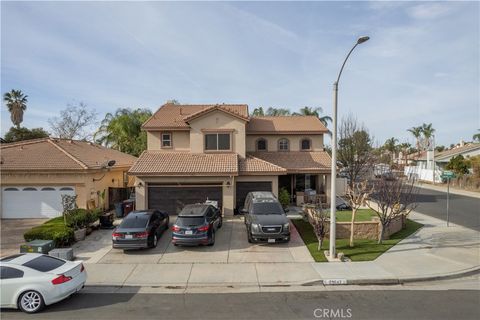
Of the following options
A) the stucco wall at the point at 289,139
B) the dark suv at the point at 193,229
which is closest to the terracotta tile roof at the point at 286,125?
the stucco wall at the point at 289,139

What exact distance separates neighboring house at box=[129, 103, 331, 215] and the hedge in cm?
423

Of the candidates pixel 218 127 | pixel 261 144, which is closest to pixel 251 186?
pixel 218 127

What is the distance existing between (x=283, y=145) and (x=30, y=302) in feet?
67.4

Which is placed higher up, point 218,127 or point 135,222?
point 218,127

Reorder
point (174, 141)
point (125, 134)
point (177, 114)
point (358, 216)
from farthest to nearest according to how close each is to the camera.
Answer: point (125, 134), point (177, 114), point (174, 141), point (358, 216)

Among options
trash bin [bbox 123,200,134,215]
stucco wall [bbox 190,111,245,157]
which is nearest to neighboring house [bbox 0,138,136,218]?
trash bin [bbox 123,200,134,215]

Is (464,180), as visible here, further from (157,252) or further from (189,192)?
(157,252)

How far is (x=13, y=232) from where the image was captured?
1773cm

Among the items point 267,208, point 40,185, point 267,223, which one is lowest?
point 267,223

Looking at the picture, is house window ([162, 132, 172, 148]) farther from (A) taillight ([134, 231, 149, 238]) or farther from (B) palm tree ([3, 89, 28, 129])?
(B) palm tree ([3, 89, 28, 129])

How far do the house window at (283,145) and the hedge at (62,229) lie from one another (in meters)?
14.3

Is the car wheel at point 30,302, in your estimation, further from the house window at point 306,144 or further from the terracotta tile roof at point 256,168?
the house window at point 306,144

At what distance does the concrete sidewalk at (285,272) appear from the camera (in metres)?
11.0

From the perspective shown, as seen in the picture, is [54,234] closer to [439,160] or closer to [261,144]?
[261,144]
